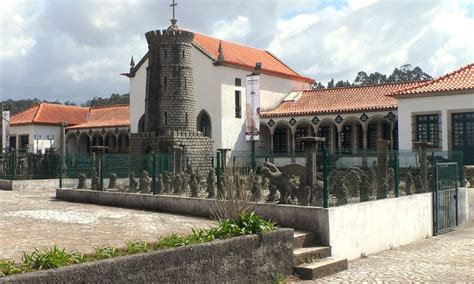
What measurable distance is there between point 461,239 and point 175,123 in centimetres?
1625

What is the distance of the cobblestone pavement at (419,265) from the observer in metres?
8.23

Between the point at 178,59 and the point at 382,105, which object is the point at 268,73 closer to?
the point at 382,105

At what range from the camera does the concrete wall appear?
969 cm

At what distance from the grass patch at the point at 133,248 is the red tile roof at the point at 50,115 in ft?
139

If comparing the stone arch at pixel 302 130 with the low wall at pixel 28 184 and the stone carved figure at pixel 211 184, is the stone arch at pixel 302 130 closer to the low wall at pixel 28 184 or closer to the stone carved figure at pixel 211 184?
the low wall at pixel 28 184

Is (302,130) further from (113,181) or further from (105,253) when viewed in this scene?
(105,253)

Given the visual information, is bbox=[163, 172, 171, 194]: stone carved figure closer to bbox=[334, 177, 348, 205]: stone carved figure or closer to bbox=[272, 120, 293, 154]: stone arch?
bbox=[334, 177, 348, 205]: stone carved figure

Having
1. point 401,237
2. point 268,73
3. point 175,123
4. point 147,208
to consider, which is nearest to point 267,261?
point 401,237

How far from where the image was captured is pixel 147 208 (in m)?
14.1

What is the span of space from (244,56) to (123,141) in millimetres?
13764

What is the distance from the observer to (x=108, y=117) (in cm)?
4784

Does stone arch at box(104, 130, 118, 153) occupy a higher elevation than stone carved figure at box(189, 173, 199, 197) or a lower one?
higher

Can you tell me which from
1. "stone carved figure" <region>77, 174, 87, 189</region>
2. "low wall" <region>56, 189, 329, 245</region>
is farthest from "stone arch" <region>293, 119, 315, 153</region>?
"low wall" <region>56, 189, 329, 245</region>

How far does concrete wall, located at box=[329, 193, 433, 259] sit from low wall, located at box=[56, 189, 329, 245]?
0.29 meters
